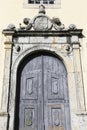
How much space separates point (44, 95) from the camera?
301 inches

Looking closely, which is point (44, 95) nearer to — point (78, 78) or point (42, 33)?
point (78, 78)

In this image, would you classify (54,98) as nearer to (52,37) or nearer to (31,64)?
(31,64)

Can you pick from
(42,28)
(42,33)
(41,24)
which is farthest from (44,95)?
(41,24)

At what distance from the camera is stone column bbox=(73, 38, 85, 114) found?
725 centimetres

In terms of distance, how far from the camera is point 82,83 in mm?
7570

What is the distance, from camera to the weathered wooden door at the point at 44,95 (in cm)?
732

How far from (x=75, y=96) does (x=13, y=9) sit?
11.6ft

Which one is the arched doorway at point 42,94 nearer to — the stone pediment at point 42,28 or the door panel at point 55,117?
the door panel at point 55,117

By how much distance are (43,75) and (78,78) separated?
3.37 feet

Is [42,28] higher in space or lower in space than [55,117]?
higher

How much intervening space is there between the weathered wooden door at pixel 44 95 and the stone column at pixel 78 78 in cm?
38

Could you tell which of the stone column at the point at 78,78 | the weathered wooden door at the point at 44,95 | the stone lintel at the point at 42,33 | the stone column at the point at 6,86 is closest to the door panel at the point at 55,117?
the weathered wooden door at the point at 44,95

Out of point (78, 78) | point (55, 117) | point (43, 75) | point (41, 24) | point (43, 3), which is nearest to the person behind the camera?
point (55, 117)

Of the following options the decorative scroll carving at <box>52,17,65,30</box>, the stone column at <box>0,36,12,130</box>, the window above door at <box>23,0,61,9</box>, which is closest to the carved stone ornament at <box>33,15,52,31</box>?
the decorative scroll carving at <box>52,17,65,30</box>
